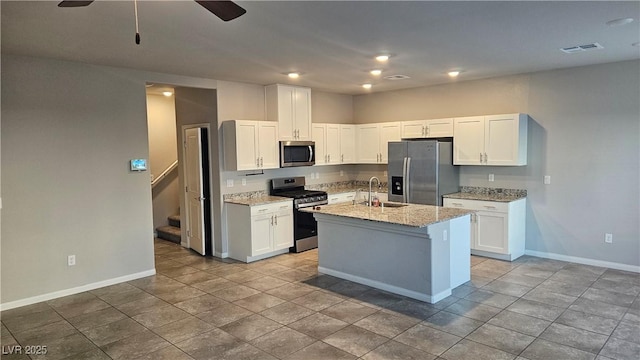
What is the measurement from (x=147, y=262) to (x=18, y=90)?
251cm

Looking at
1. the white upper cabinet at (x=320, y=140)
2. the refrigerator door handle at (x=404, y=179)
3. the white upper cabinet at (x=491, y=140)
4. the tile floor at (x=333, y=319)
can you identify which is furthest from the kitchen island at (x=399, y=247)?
the white upper cabinet at (x=320, y=140)

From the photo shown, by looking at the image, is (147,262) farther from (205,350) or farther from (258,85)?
(258,85)

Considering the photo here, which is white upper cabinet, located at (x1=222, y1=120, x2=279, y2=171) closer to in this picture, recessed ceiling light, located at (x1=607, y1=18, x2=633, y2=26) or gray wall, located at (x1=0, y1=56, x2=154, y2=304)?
gray wall, located at (x1=0, y1=56, x2=154, y2=304)

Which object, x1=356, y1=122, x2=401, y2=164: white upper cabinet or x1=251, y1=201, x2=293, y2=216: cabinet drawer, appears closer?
x1=251, y1=201, x2=293, y2=216: cabinet drawer

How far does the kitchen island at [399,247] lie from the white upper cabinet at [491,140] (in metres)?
1.66

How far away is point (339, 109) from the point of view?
316 inches

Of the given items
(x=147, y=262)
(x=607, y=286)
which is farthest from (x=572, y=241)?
(x=147, y=262)

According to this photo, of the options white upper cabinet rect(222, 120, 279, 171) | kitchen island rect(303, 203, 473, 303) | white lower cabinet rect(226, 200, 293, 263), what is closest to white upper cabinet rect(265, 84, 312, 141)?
white upper cabinet rect(222, 120, 279, 171)

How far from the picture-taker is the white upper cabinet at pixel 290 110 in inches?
258

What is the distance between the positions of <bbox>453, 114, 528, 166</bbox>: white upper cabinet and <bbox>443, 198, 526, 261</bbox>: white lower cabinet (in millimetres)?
641

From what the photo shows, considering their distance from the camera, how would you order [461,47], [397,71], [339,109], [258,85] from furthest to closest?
[339,109] → [258,85] → [397,71] → [461,47]

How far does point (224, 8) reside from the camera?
2145 millimetres

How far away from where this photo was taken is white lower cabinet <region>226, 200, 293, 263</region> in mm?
5953

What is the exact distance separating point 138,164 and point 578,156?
587cm
